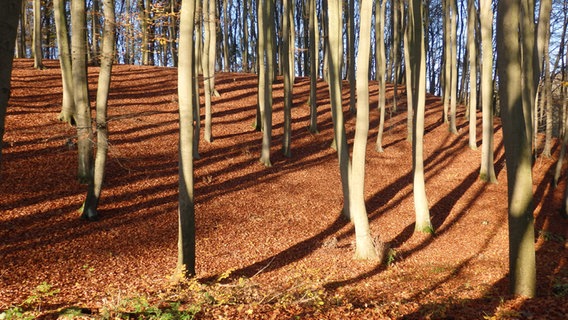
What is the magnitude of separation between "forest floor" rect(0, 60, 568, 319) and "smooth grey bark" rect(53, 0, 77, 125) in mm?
550

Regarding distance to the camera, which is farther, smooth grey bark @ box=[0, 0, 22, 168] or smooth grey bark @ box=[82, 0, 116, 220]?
smooth grey bark @ box=[82, 0, 116, 220]

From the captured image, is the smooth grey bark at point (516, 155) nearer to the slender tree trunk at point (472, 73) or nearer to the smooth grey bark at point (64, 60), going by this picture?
the smooth grey bark at point (64, 60)

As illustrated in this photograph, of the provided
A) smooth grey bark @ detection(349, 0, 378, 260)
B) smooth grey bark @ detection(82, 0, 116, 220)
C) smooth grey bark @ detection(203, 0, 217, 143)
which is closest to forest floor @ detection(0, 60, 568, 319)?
smooth grey bark @ detection(349, 0, 378, 260)

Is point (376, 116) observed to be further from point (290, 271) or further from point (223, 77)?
point (290, 271)

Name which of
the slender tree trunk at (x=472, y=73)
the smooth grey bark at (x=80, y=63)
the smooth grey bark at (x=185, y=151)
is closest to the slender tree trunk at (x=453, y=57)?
the slender tree trunk at (x=472, y=73)

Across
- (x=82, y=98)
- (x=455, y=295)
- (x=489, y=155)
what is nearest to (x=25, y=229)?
(x=82, y=98)

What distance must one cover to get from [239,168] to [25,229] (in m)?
7.17

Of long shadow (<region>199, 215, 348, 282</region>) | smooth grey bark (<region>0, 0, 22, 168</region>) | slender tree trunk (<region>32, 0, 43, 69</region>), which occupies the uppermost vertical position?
slender tree trunk (<region>32, 0, 43, 69</region>)

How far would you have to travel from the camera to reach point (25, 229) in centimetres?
866

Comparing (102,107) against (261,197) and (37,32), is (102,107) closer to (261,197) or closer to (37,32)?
(261,197)

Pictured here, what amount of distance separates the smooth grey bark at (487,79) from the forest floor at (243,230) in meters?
0.74

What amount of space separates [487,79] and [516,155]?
9.80m

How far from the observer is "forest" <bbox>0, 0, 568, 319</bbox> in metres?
6.15

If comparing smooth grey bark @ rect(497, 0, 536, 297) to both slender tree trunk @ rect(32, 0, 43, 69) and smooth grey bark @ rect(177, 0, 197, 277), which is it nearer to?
smooth grey bark @ rect(177, 0, 197, 277)
